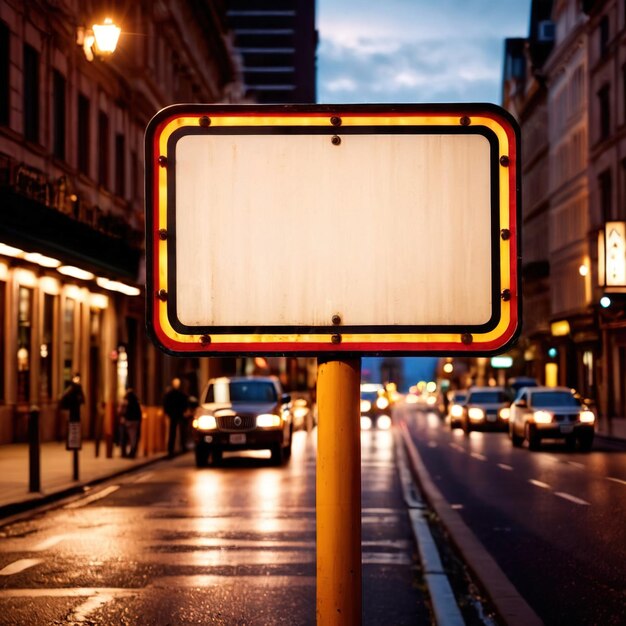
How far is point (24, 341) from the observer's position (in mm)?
33531

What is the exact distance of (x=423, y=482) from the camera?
71.2 ft

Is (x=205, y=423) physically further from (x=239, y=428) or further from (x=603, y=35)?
(x=603, y=35)

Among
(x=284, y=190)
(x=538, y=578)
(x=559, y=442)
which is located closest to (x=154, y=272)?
(x=284, y=190)

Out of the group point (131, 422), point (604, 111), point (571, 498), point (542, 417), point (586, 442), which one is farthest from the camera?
point (604, 111)

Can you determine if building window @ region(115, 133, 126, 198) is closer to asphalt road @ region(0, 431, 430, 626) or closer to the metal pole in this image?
asphalt road @ region(0, 431, 430, 626)

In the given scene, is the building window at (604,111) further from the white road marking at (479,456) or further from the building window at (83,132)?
the white road marking at (479,456)

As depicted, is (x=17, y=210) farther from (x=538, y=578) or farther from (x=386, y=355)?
(x=386, y=355)

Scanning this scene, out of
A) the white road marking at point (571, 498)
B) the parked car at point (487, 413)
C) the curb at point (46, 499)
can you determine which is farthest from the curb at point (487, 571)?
the parked car at point (487, 413)

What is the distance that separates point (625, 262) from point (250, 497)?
122 feet

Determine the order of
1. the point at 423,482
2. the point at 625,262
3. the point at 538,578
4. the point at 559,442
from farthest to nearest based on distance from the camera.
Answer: the point at 625,262 → the point at 559,442 → the point at 423,482 → the point at 538,578

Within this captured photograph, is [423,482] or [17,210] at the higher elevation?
[17,210]

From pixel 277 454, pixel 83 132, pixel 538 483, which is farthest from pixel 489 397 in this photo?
pixel 538 483

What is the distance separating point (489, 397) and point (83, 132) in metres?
19.1

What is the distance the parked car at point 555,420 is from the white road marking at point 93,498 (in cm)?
1505
